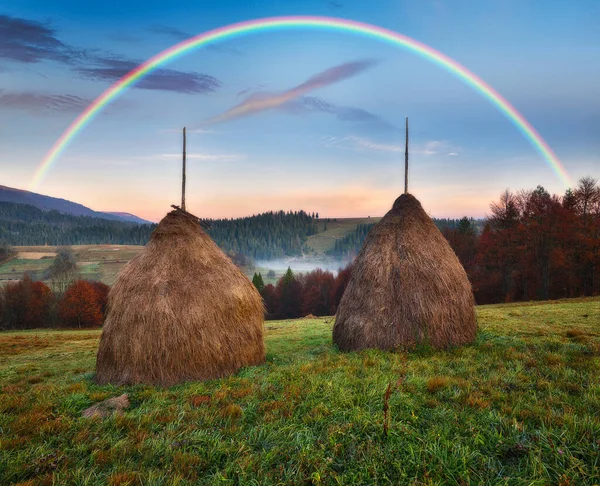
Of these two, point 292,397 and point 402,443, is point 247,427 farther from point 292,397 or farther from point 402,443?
point 402,443

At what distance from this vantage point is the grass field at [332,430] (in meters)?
4.02

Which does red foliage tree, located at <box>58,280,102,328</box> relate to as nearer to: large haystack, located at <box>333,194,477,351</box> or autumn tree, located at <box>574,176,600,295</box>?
large haystack, located at <box>333,194,477,351</box>

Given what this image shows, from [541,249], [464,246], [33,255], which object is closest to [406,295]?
[541,249]

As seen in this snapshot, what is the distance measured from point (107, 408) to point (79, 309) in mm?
66019

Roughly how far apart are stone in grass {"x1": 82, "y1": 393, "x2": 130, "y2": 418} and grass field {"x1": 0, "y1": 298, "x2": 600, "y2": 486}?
258 mm

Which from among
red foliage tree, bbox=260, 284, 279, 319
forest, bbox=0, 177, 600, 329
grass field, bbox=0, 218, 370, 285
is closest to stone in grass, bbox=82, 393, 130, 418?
forest, bbox=0, 177, 600, 329

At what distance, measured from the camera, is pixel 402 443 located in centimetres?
463

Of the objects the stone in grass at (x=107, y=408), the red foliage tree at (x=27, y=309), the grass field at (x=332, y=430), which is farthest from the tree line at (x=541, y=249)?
the red foliage tree at (x=27, y=309)

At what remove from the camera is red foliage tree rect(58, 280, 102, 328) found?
2402 inches

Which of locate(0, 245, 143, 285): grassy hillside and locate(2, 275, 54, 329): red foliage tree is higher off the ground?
locate(0, 245, 143, 285): grassy hillside

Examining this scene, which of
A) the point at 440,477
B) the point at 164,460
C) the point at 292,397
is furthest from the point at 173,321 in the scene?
the point at 440,477

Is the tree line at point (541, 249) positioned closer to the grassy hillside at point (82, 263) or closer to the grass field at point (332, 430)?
the grass field at point (332, 430)

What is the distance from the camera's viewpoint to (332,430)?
502cm

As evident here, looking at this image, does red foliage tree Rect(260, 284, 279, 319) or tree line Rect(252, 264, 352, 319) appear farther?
red foliage tree Rect(260, 284, 279, 319)
